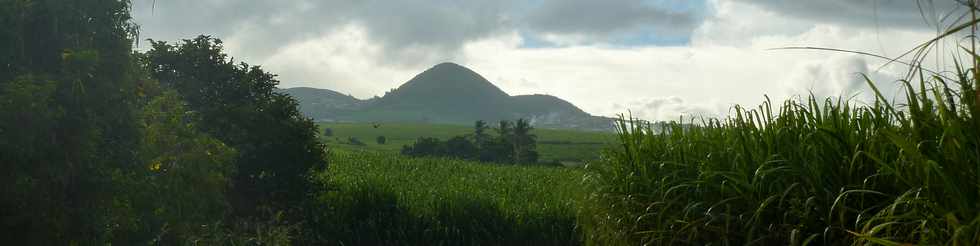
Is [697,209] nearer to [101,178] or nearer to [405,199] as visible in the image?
[101,178]

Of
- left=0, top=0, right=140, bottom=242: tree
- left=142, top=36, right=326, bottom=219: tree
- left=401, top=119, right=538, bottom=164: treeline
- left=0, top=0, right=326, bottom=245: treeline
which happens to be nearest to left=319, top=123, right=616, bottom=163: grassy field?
left=401, top=119, right=538, bottom=164: treeline

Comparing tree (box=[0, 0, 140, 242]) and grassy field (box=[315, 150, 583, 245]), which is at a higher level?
tree (box=[0, 0, 140, 242])

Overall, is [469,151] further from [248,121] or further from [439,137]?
[439,137]

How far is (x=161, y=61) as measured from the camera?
74.8 ft

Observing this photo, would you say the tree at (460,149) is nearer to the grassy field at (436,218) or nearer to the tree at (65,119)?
the grassy field at (436,218)

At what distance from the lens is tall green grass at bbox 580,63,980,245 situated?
5168mm

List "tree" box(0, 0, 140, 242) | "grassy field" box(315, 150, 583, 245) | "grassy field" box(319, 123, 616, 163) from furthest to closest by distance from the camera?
"grassy field" box(319, 123, 616, 163) < "grassy field" box(315, 150, 583, 245) < "tree" box(0, 0, 140, 242)

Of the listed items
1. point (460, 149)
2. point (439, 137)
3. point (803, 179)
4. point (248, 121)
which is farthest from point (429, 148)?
point (439, 137)

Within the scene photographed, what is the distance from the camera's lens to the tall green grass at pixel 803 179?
517cm

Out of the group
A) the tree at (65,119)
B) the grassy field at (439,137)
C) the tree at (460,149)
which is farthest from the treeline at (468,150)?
the tree at (65,119)

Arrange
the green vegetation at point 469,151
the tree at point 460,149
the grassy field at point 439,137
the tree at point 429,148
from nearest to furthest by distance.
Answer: the tree at point 460,149 → the green vegetation at point 469,151 → the tree at point 429,148 → the grassy field at point 439,137

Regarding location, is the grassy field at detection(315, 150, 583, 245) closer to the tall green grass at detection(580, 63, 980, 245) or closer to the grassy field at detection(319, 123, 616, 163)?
the tall green grass at detection(580, 63, 980, 245)

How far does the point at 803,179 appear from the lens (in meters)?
7.17

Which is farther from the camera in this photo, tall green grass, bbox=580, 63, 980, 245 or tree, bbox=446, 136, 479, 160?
tree, bbox=446, 136, 479, 160
